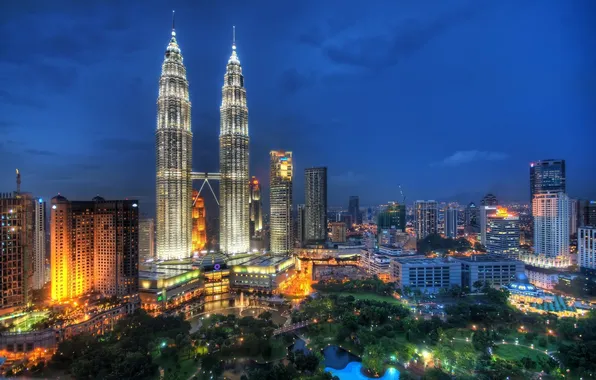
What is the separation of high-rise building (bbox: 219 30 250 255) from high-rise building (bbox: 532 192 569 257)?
25.3 m

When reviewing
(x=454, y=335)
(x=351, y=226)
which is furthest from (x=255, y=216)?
(x=454, y=335)

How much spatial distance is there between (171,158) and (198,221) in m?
13.5

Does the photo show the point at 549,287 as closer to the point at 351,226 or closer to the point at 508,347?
the point at 508,347

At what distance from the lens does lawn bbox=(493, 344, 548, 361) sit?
12.2 meters

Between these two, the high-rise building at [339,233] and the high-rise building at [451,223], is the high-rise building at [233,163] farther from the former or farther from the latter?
the high-rise building at [451,223]

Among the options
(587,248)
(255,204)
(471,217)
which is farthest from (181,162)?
(471,217)

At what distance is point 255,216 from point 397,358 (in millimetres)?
36178

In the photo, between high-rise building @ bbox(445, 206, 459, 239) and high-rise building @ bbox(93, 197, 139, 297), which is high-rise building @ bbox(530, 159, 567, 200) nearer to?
high-rise building @ bbox(445, 206, 459, 239)

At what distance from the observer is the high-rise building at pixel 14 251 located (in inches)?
570

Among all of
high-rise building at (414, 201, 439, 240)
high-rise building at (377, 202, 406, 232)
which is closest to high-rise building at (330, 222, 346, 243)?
high-rise building at (377, 202, 406, 232)

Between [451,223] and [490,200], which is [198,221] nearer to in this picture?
[451,223]

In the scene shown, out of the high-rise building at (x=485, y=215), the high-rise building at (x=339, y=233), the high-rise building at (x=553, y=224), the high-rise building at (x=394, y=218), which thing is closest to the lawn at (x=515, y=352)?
the high-rise building at (x=553, y=224)

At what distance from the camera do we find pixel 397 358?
11.9 meters

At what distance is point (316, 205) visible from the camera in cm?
4134
